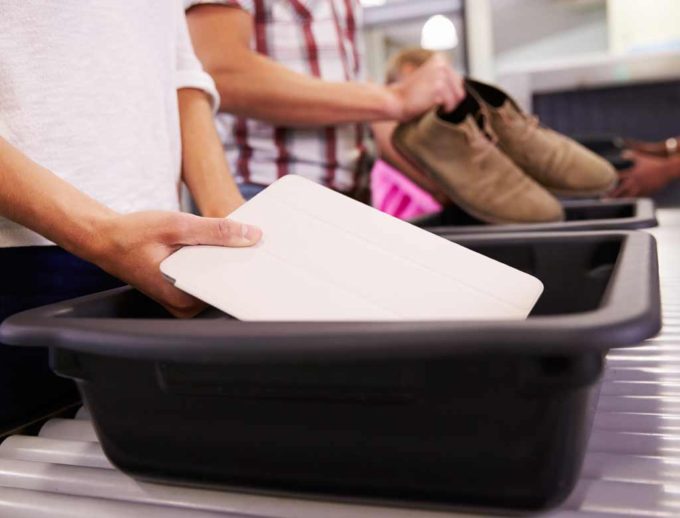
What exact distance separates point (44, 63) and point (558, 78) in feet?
7.04

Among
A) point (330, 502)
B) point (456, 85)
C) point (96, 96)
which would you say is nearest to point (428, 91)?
point (456, 85)

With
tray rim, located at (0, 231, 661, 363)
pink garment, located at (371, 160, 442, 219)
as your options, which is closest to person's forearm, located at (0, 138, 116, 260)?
tray rim, located at (0, 231, 661, 363)

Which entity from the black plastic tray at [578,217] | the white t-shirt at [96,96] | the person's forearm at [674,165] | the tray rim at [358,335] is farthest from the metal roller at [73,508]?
the person's forearm at [674,165]

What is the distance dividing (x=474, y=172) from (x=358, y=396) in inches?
31.4

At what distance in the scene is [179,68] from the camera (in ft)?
2.76

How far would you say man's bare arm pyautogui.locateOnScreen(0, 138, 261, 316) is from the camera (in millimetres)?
482

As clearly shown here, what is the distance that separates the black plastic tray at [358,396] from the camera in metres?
0.31

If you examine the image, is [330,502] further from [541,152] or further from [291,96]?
[541,152]

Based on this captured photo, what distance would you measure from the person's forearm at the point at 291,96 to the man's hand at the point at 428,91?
0.01 metres

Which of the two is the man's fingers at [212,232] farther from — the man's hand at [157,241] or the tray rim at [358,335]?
the tray rim at [358,335]

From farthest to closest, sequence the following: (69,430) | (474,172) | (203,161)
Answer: (474,172), (203,161), (69,430)

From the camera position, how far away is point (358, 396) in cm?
35

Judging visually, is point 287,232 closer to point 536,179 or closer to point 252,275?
point 252,275

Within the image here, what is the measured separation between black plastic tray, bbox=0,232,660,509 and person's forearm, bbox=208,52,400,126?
69cm
